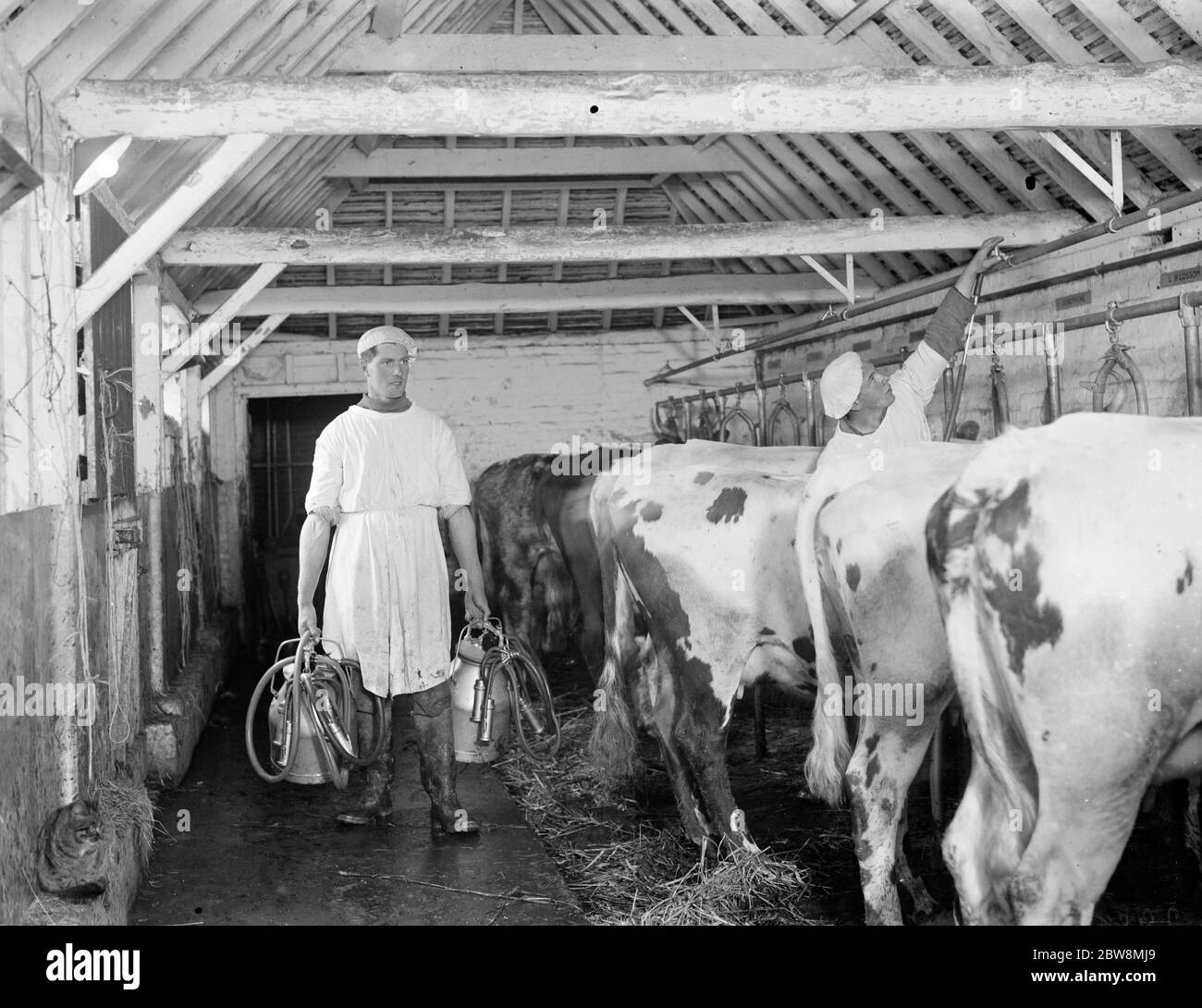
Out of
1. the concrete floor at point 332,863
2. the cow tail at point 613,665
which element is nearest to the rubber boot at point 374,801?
the concrete floor at point 332,863

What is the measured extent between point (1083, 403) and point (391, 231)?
163 inches

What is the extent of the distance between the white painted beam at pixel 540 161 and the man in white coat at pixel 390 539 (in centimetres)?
529

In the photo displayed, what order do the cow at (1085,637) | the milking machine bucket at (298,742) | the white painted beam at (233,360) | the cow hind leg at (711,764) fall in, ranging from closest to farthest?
1. the cow at (1085,637)
2. the cow hind leg at (711,764)
3. the milking machine bucket at (298,742)
4. the white painted beam at (233,360)

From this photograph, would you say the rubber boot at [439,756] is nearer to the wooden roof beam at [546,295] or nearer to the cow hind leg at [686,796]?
the cow hind leg at [686,796]

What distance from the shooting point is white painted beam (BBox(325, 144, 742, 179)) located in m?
9.69

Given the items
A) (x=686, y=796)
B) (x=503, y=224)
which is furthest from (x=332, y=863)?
(x=503, y=224)

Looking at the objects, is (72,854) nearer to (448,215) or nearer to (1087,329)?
(1087,329)

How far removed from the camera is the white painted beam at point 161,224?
4.21 m

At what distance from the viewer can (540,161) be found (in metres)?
9.83

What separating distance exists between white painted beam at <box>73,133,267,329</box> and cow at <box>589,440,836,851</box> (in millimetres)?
1951

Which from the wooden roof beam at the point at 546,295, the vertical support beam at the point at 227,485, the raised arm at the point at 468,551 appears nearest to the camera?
the raised arm at the point at 468,551

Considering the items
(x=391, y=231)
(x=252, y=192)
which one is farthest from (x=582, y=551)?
(x=252, y=192)

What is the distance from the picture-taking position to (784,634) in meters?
4.59
